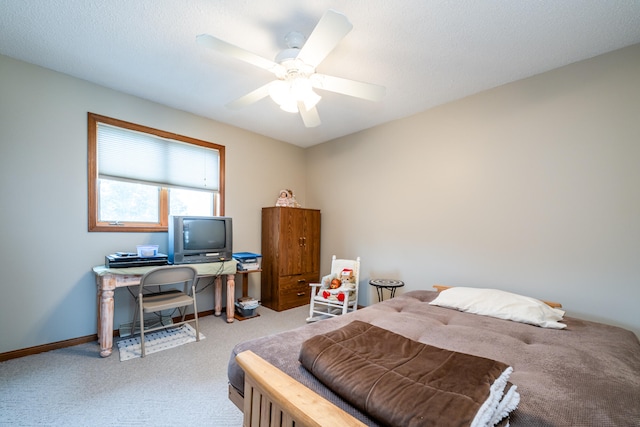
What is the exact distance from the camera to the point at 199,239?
3.00 m

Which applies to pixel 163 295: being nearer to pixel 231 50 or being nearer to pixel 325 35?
pixel 231 50

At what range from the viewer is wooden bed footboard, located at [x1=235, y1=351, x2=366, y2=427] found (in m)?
0.72

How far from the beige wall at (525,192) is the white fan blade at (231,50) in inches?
81.6

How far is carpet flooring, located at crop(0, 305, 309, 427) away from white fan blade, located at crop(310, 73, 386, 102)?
2248mm

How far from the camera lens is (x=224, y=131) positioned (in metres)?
3.58

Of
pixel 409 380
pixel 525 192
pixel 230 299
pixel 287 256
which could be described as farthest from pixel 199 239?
pixel 525 192

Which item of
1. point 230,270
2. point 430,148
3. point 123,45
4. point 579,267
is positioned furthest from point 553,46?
point 230,270

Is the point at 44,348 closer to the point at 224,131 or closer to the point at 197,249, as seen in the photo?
the point at 197,249

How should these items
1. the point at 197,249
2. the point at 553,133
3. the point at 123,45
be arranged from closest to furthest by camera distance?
the point at 123,45
the point at 553,133
the point at 197,249

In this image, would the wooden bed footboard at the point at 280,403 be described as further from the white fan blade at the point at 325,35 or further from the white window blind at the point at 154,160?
the white window blind at the point at 154,160

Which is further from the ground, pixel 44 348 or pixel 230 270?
pixel 230 270

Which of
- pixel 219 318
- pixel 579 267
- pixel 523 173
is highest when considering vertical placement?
pixel 523 173

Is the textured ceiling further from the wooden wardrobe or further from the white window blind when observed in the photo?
the wooden wardrobe

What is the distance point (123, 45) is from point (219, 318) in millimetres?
2890
